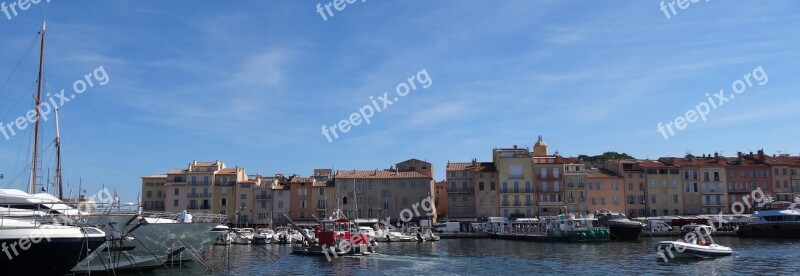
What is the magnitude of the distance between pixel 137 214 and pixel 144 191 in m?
83.6

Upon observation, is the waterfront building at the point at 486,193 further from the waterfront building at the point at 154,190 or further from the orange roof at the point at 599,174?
the waterfront building at the point at 154,190

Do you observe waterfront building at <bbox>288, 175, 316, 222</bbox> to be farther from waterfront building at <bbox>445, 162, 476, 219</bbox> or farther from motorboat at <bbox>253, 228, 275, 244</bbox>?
motorboat at <bbox>253, 228, 275, 244</bbox>

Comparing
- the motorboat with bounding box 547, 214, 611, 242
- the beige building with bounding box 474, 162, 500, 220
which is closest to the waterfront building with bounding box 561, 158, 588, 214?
the beige building with bounding box 474, 162, 500, 220

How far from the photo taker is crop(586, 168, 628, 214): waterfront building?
106 metres

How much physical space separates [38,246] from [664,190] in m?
94.5

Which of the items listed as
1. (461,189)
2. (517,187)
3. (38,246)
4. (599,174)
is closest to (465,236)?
(517,187)

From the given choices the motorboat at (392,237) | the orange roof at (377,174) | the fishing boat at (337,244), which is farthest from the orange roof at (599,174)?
the fishing boat at (337,244)

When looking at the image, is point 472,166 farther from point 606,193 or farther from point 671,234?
point 671,234

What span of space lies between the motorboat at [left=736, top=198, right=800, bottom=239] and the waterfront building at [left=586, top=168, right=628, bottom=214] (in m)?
A: 19.4

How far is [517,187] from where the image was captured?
342 ft

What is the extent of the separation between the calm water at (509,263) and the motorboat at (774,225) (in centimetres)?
2051

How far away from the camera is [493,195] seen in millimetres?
106000

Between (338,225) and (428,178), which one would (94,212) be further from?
(428,178)

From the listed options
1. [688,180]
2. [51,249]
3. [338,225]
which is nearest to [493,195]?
[688,180]
